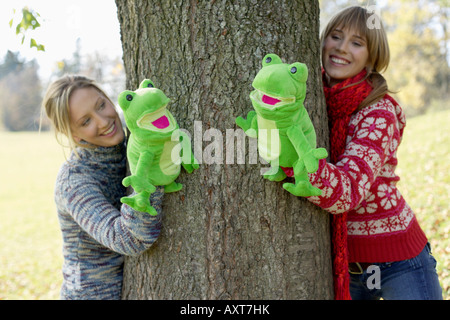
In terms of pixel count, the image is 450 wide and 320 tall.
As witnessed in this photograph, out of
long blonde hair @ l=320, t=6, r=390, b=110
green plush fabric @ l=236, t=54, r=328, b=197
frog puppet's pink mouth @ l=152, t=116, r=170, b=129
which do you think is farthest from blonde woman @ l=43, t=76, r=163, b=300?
long blonde hair @ l=320, t=6, r=390, b=110

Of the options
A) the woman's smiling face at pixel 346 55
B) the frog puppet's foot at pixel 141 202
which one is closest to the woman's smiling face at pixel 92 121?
the frog puppet's foot at pixel 141 202

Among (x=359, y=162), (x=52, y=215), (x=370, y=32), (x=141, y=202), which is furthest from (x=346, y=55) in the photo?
(x=52, y=215)

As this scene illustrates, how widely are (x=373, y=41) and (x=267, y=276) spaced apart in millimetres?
1298

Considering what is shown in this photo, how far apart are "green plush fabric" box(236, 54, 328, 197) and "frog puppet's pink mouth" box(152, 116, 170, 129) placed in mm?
342

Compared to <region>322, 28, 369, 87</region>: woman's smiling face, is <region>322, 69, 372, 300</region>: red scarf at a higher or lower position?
lower

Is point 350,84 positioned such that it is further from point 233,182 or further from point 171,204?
point 171,204

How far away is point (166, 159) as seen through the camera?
1.52m

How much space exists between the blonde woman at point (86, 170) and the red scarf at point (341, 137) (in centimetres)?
108

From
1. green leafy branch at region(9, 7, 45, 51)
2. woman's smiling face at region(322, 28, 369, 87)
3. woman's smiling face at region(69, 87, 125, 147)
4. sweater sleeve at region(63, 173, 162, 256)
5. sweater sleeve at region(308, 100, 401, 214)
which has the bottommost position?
sweater sleeve at region(63, 173, 162, 256)

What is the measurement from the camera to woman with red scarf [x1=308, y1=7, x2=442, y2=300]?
178 centimetres

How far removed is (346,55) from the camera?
191cm

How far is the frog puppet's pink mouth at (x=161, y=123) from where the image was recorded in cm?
143

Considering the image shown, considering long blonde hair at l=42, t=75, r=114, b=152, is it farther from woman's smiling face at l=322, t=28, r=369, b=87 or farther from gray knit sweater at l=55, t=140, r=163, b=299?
woman's smiling face at l=322, t=28, r=369, b=87

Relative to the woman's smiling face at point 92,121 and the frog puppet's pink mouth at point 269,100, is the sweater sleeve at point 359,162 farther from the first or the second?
the woman's smiling face at point 92,121
